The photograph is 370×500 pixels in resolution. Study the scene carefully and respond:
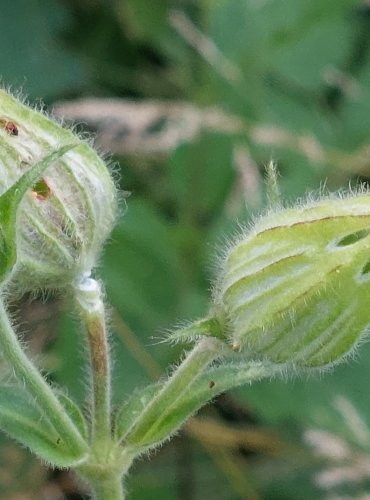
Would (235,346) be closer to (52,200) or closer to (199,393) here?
(199,393)

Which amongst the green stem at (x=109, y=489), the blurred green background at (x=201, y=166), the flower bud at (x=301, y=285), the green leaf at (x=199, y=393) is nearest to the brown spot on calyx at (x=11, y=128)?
the flower bud at (x=301, y=285)

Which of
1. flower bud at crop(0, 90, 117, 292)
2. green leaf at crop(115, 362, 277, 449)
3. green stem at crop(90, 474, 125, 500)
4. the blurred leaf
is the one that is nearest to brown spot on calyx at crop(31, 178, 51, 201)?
flower bud at crop(0, 90, 117, 292)

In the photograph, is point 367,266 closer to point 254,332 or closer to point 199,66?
point 254,332

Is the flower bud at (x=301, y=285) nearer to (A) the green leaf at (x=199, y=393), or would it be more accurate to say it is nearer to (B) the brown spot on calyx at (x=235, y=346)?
(B) the brown spot on calyx at (x=235, y=346)

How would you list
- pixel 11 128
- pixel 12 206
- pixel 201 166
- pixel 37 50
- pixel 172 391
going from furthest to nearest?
1. pixel 37 50
2. pixel 201 166
3. pixel 172 391
4. pixel 11 128
5. pixel 12 206

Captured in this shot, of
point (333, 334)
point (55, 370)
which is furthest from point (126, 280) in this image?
point (333, 334)

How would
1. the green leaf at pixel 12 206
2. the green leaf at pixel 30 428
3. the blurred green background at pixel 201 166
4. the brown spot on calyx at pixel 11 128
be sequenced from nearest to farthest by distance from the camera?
the green leaf at pixel 12 206, the brown spot on calyx at pixel 11 128, the green leaf at pixel 30 428, the blurred green background at pixel 201 166

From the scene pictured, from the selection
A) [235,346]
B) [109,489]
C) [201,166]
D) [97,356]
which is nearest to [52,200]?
[97,356]
